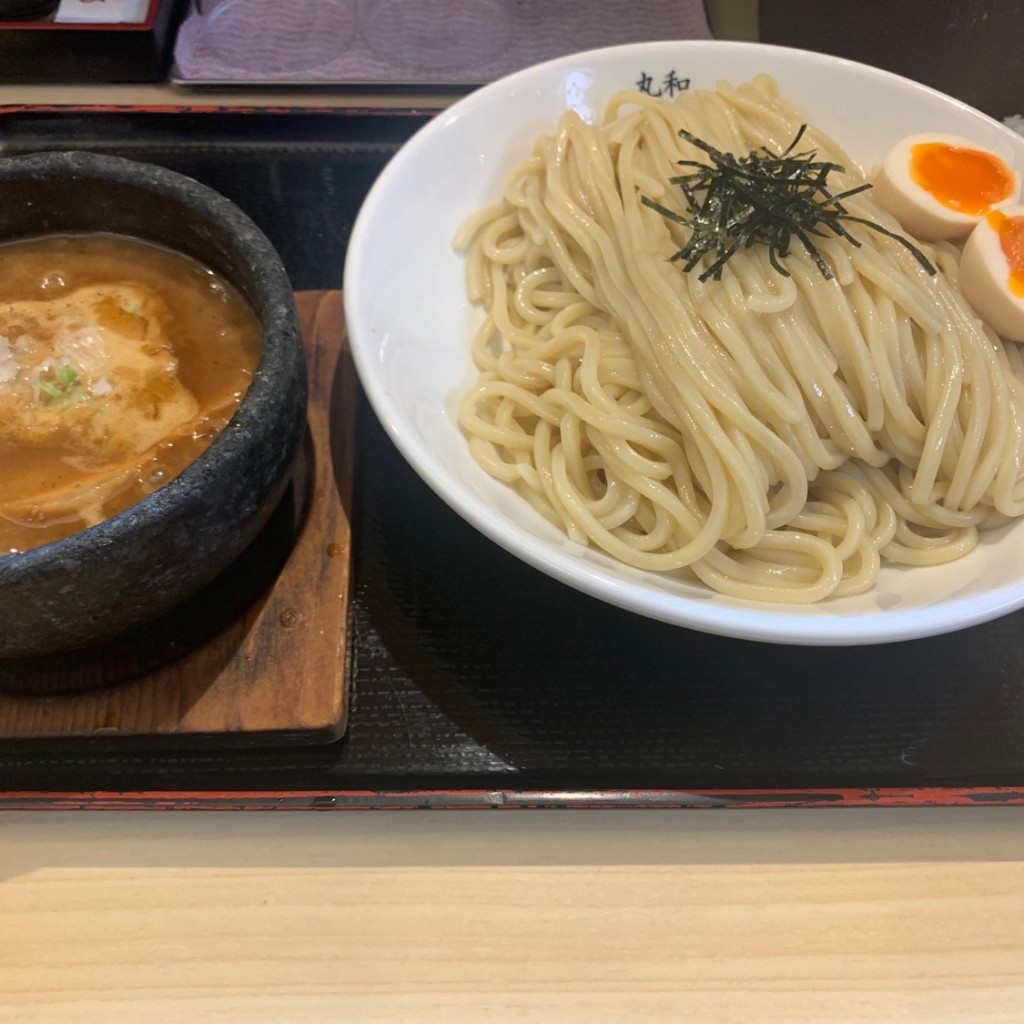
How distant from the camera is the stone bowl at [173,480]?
987 millimetres

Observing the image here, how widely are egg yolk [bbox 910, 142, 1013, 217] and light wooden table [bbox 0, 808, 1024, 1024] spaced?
3.91ft

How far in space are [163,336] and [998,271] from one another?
4.96ft

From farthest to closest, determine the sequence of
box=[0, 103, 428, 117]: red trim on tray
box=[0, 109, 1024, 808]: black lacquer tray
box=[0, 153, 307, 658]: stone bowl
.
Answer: box=[0, 103, 428, 117]: red trim on tray → box=[0, 109, 1024, 808]: black lacquer tray → box=[0, 153, 307, 658]: stone bowl

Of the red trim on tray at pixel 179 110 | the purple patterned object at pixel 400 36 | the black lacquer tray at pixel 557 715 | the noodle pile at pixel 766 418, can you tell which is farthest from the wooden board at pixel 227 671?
the purple patterned object at pixel 400 36

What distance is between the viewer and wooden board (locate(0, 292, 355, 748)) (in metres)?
1.21

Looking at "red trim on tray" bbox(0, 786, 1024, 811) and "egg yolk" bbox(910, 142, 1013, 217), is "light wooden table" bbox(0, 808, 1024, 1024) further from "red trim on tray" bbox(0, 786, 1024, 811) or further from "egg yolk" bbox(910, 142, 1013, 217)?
"egg yolk" bbox(910, 142, 1013, 217)

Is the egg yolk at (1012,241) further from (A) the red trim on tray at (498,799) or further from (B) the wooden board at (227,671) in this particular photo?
(B) the wooden board at (227,671)

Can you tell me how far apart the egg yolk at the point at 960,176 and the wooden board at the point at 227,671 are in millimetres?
1407

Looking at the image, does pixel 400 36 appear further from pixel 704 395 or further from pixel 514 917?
pixel 514 917

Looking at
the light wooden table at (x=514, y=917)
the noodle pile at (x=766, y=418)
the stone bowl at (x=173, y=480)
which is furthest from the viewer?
the noodle pile at (x=766, y=418)

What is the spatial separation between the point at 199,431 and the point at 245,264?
0.89 ft

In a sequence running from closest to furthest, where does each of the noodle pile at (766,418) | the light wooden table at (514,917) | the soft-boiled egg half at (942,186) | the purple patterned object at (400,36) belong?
the light wooden table at (514,917)
the noodle pile at (766,418)
the soft-boiled egg half at (942,186)
the purple patterned object at (400,36)

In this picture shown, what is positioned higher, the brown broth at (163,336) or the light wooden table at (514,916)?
the brown broth at (163,336)

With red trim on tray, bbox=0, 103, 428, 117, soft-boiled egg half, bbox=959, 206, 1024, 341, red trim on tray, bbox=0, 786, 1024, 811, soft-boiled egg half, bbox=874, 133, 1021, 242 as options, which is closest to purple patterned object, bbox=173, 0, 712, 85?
red trim on tray, bbox=0, 103, 428, 117
